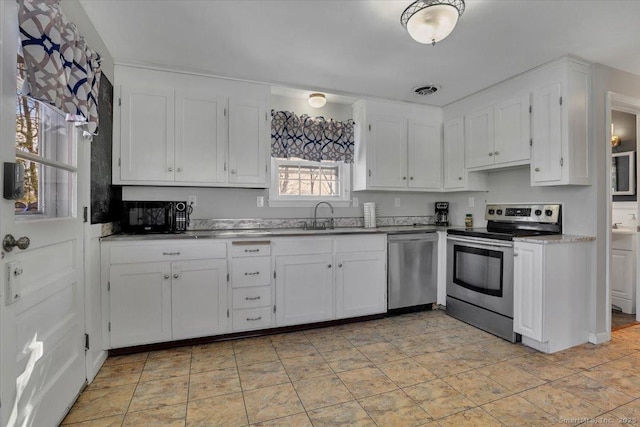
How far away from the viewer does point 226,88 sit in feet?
9.75

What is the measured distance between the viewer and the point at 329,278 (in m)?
3.01

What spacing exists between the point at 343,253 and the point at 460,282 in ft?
4.13

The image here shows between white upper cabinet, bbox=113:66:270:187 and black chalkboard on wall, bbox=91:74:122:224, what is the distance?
0.26 ft

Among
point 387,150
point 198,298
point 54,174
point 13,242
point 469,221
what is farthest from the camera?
point 469,221

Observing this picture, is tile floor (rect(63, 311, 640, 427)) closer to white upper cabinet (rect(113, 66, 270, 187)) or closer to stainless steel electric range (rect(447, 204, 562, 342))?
stainless steel electric range (rect(447, 204, 562, 342))

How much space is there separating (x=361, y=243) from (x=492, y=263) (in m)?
1.19

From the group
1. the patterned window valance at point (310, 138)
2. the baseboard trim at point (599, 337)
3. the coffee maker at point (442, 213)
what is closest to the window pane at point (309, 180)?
the patterned window valance at point (310, 138)

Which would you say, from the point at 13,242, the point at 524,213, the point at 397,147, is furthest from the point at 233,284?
the point at 524,213

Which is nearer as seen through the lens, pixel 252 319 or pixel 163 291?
pixel 163 291

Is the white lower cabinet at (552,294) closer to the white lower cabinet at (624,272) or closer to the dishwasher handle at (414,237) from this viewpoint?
the dishwasher handle at (414,237)

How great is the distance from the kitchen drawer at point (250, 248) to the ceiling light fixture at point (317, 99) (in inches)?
64.5

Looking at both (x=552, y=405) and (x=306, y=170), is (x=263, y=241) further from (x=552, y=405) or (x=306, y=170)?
(x=552, y=405)

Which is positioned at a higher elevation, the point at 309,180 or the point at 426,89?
the point at 426,89

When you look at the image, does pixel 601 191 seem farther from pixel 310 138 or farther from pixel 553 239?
pixel 310 138
